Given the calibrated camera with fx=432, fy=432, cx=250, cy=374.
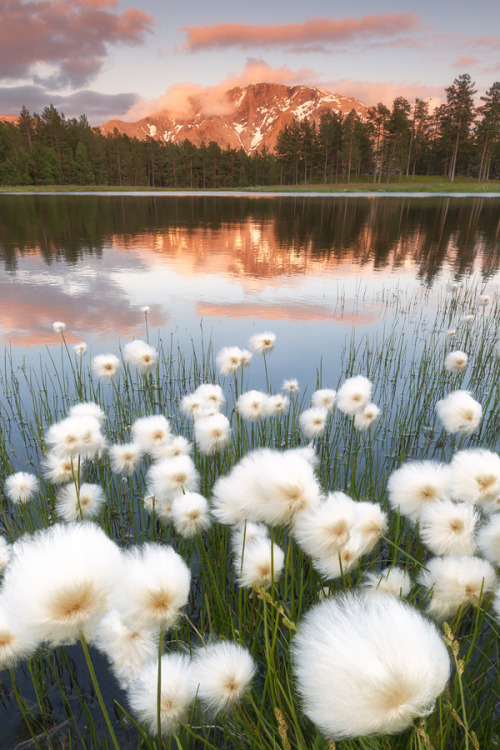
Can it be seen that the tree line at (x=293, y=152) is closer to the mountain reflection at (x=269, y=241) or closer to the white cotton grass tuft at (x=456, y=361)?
the mountain reflection at (x=269, y=241)

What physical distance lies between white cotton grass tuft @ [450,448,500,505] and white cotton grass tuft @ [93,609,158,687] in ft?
4.61

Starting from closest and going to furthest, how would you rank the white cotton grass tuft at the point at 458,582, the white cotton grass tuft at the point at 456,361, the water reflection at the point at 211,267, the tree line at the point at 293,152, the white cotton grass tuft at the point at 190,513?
the white cotton grass tuft at the point at 458,582, the white cotton grass tuft at the point at 190,513, the white cotton grass tuft at the point at 456,361, the water reflection at the point at 211,267, the tree line at the point at 293,152

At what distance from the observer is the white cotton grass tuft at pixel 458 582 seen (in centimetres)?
155

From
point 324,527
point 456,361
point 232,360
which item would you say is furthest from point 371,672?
point 456,361

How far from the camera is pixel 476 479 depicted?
1.81 meters

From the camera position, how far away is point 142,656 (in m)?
1.77

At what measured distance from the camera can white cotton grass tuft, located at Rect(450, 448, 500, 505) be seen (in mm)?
1795

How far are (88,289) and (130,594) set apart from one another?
10.9 meters

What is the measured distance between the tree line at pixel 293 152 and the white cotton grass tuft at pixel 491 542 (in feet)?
268

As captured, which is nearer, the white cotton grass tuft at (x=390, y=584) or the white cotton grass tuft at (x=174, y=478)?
the white cotton grass tuft at (x=390, y=584)

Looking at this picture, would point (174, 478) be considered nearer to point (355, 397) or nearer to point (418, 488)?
point (418, 488)

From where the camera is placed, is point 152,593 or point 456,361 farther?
point 456,361

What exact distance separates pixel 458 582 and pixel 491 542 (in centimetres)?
19

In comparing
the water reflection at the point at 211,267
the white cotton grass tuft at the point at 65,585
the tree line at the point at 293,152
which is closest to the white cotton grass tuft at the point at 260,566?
the white cotton grass tuft at the point at 65,585
